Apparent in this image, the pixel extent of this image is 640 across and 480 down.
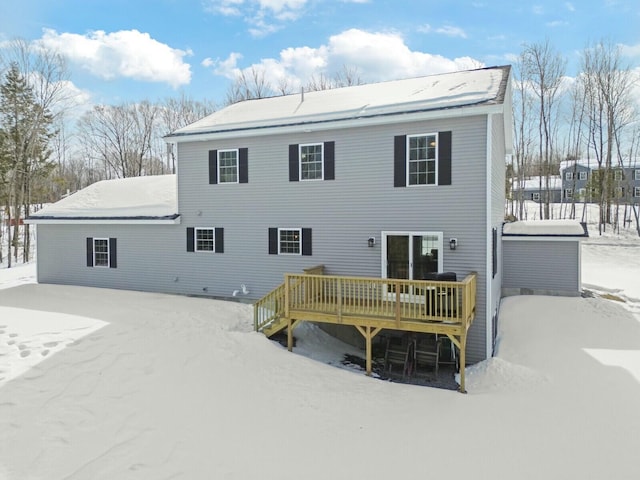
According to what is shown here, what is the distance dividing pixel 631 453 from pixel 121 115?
131ft

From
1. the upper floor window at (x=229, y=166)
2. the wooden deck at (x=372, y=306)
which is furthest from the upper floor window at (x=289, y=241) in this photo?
the upper floor window at (x=229, y=166)

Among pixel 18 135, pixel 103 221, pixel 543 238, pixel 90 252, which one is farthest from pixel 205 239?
pixel 18 135

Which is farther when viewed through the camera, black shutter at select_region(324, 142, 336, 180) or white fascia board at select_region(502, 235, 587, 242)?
white fascia board at select_region(502, 235, 587, 242)

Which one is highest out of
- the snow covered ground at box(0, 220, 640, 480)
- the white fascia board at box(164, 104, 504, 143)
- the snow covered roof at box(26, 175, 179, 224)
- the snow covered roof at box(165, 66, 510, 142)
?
the snow covered roof at box(165, 66, 510, 142)

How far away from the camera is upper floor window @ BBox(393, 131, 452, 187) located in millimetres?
9875

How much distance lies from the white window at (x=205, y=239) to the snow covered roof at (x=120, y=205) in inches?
36.7

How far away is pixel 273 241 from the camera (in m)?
11.9

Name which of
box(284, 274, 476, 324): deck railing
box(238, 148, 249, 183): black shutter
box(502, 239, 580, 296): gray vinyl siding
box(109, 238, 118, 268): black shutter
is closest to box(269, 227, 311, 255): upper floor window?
box(284, 274, 476, 324): deck railing

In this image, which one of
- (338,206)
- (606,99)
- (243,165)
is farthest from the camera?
(606,99)

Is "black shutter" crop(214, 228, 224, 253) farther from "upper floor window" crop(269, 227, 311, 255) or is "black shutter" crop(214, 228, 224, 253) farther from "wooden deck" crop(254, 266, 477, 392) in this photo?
"wooden deck" crop(254, 266, 477, 392)

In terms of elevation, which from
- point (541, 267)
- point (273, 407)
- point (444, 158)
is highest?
point (444, 158)

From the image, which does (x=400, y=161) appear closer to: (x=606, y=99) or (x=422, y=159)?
(x=422, y=159)

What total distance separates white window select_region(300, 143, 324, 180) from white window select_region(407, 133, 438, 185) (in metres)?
2.47

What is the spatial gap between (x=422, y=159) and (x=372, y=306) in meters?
3.92
